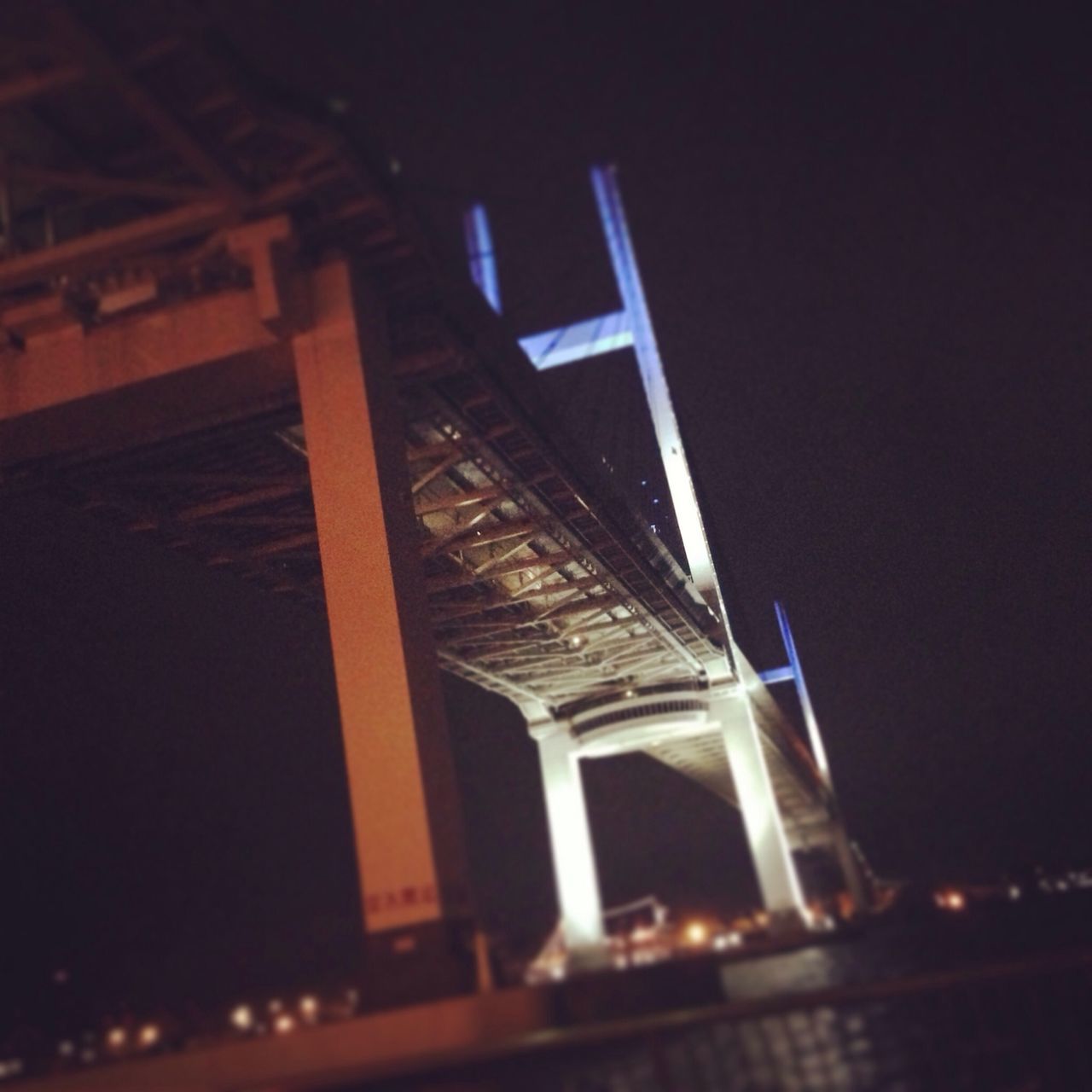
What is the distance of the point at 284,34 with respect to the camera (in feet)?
20.6

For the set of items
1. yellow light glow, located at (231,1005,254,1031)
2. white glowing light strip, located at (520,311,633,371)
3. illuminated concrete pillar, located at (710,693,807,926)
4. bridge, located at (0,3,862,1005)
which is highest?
white glowing light strip, located at (520,311,633,371)

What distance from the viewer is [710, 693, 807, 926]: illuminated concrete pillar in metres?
24.9

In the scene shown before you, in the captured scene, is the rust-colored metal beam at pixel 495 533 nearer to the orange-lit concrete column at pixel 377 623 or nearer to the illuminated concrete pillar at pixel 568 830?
the orange-lit concrete column at pixel 377 623

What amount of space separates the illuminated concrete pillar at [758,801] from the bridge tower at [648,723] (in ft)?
0.07

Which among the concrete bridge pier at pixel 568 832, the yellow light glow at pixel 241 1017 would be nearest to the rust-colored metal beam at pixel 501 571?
the concrete bridge pier at pixel 568 832

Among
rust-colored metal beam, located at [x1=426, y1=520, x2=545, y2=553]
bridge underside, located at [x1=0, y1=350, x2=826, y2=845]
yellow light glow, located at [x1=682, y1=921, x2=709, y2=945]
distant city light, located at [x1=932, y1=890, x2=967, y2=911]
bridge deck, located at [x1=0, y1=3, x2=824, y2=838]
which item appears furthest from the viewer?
distant city light, located at [x1=932, y1=890, x2=967, y2=911]

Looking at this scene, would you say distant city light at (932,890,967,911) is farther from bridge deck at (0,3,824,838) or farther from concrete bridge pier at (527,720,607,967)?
bridge deck at (0,3,824,838)

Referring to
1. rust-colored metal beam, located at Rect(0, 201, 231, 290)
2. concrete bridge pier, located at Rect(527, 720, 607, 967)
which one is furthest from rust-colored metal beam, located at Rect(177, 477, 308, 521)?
concrete bridge pier, located at Rect(527, 720, 607, 967)

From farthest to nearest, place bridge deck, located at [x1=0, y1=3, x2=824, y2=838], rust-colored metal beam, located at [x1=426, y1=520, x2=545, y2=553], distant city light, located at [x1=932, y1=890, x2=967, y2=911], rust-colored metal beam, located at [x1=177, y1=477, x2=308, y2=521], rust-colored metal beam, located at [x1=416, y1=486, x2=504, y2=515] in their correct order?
distant city light, located at [x1=932, y1=890, x2=967, y2=911] < rust-colored metal beam, located at [x1=426, y1=520, x2=545, y2=553] < rust-colored metal beam, located at [x1=416, y1=486, x2=504, y2=515] < rust-colored metal beam, located at [x1=177, y1=477, x2=308, y2=521] < bridge deck, located at [x1=0, y1=3, x2=824, y2=838]

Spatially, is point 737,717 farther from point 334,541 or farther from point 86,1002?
point 334,541

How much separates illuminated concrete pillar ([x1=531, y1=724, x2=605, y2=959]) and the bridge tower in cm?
2

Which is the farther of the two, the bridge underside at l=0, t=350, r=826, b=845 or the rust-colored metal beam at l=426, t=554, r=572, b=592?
the rust-colored metal beam at l=426, t=554, r=572, b=592

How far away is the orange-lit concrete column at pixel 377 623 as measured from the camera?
21.4 feet

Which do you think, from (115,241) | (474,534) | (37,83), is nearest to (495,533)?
(474,534)
